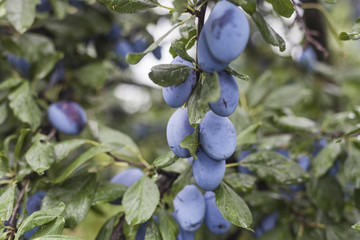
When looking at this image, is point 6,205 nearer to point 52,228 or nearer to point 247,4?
point 52,228

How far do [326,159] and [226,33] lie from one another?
598 millimetres

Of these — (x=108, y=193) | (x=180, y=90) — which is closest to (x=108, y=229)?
(x=108, y=193)

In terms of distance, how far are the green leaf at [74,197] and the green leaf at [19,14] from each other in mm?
413

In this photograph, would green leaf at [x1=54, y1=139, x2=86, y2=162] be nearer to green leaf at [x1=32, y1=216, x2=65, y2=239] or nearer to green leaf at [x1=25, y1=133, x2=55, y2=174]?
green leaf at [x1=25, y1=133, x2=55, y2=174]

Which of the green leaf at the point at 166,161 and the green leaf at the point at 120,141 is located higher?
the green leaf at the point at 166,161

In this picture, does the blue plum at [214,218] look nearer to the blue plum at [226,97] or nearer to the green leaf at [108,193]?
the green leaf at [108,193]

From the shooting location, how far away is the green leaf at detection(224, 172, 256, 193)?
79 cm

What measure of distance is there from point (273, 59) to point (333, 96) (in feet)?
1.45

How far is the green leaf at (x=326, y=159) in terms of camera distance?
0.91 metres

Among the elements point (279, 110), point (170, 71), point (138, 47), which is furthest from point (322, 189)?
point (138, 47)

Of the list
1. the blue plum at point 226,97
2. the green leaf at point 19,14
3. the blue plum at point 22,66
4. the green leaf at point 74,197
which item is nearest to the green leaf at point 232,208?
the blue plum at point 226,97

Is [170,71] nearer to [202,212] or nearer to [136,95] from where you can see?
[202,212]

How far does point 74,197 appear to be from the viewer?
769 millimetres

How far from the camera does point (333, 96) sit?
1.69 metres
